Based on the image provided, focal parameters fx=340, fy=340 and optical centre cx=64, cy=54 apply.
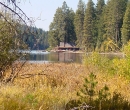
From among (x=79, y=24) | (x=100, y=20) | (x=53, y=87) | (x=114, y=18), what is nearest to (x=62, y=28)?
(x=79, y=24)

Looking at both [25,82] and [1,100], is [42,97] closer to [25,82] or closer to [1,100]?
[1,100]

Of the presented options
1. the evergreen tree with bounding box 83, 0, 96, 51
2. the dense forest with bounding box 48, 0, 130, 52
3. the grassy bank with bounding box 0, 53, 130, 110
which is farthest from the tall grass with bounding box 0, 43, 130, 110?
the evergreen tree with bounding box 83, 0, 96, 51

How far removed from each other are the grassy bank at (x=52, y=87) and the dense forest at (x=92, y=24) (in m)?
57.8

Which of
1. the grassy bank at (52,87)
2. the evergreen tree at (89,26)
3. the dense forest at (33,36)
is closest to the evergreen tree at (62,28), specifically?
the evergreen tree at (89,26)

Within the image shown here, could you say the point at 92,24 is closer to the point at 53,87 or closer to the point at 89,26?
Answer: the point at 89,26

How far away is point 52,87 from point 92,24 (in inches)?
3142

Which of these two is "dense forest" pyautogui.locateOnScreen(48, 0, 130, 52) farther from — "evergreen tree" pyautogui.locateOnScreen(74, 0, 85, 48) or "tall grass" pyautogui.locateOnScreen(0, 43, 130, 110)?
"tall grass" pyautogui.locateOnScreen(0, 43, 130, 110)

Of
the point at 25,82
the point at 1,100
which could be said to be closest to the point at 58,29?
the point at 25,82

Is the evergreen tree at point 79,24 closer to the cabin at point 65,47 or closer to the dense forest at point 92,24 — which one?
the dense forest at point 92,24

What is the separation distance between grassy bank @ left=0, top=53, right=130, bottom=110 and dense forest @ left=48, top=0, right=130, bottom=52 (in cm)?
5779

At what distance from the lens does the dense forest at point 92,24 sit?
80.5 meters

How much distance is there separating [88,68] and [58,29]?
77308 mm

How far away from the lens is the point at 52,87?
11.1 metres

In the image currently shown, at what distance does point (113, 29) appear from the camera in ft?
269
